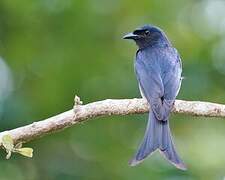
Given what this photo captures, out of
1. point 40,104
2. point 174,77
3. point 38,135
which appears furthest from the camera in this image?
point 40,104

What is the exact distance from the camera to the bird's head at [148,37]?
7473mm

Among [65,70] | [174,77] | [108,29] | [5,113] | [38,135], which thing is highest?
[108,29]

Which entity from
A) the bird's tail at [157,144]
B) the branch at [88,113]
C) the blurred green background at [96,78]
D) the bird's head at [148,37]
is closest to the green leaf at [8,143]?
the branch at [88,113]

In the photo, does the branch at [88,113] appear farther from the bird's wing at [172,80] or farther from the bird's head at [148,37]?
the bird's head at [148,37]

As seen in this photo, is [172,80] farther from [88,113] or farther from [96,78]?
[96,78]

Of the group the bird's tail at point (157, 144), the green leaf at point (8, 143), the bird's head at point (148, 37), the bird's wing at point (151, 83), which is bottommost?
the green leaf at point (8, 143)

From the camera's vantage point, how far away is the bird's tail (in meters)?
5.66

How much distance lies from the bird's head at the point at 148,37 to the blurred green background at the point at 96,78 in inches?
59.2

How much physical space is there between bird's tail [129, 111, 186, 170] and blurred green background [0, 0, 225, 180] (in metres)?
2.23

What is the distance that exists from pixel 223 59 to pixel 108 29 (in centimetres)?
131

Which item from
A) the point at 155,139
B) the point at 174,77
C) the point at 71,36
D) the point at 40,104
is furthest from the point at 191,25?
the point at 155,139

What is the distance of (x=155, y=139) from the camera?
6.05 m

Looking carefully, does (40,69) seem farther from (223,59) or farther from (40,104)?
(223,59)

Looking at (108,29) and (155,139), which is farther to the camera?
(108,29)
